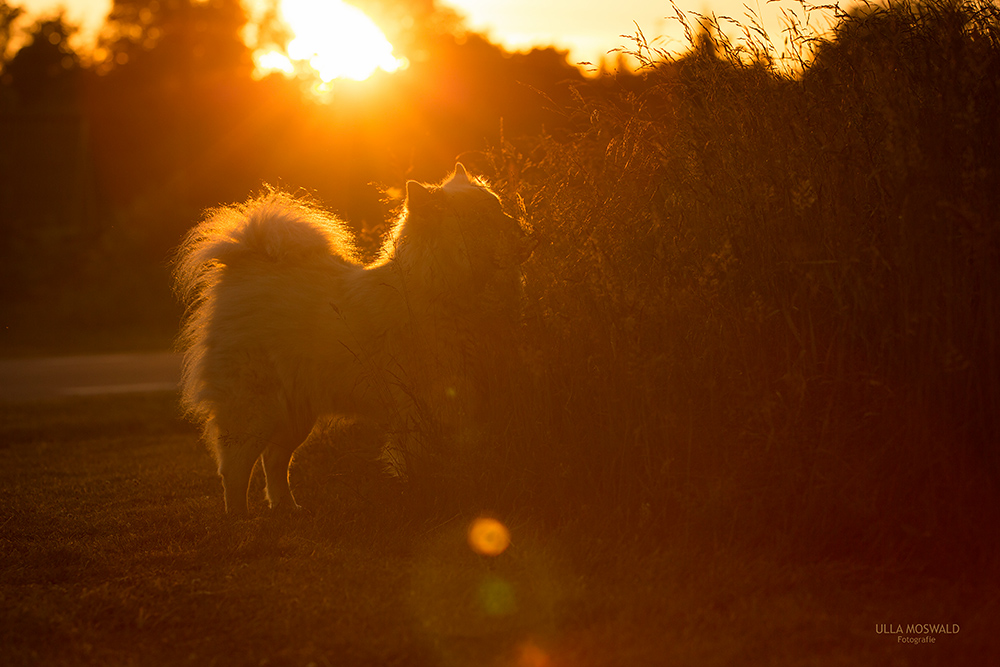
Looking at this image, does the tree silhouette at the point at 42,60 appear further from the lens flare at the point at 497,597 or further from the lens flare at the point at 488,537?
the lens flare at the point at 497,597

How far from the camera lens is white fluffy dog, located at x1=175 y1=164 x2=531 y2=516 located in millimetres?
5234

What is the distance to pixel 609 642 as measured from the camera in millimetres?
3266

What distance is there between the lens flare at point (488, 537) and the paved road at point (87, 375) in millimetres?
8694

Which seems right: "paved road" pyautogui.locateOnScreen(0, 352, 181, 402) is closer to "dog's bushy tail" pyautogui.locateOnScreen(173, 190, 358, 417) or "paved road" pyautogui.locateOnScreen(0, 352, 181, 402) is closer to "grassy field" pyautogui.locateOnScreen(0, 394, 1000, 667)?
"dog's bushy tail" pyautogui.locateOnScreen(173, 190, 358, 417)

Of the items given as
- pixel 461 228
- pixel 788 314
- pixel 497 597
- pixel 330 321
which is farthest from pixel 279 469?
pixel 788 314

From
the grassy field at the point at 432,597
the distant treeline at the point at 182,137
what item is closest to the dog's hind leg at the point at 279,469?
the grassy field at the point at 432,597

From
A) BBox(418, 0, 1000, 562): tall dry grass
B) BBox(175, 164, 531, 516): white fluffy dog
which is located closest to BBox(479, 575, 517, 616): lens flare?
BBox(418, 0, 1000, 562): tall dry grass

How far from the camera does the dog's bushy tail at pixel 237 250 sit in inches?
231

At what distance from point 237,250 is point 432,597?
3.07 metres

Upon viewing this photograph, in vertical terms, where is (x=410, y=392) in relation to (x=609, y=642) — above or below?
above

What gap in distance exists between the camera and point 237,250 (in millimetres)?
5926

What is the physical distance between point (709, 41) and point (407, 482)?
3066 mm

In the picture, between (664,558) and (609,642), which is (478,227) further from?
(609,642)

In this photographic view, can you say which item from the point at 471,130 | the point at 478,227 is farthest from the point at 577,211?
the point at 471,130
